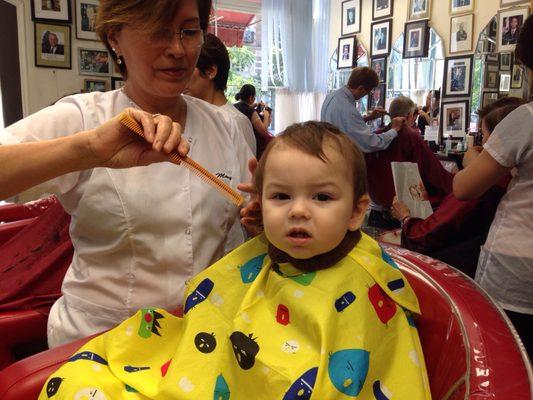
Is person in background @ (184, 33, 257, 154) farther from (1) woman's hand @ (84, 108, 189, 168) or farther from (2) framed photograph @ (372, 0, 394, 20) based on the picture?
(2) framed photograph @ (372, 0, 394, 20)

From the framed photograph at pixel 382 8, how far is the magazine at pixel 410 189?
3356 mm

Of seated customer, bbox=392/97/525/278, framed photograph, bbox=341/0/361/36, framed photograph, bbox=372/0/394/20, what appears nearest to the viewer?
seated customer, bbox=392/97/525/278

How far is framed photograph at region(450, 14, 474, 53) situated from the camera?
435cm

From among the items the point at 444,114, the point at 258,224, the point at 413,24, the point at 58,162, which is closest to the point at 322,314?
the point at 258,224

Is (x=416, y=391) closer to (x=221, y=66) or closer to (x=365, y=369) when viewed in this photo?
(x=365, y=369)

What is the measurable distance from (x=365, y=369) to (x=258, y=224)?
0.47m

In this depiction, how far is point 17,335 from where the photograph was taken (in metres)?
1.54

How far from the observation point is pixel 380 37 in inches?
215

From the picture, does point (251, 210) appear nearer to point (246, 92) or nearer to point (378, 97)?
point (246, 92)

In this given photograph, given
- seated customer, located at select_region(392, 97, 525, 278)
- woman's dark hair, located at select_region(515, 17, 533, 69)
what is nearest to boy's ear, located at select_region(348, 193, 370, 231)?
woman's dark hair, located at select_region(515, 17, 533, 69)

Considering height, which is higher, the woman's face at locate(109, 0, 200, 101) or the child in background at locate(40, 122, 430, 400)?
the woman's face at locate(109, 0, 200, 101)

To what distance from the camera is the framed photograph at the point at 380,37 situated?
5362mm

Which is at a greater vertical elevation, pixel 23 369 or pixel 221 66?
pixel 221 66

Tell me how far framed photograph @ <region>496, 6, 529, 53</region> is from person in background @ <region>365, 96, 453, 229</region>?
44.3 inches
